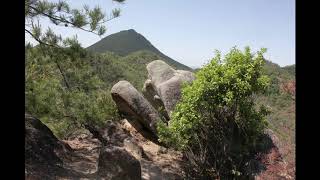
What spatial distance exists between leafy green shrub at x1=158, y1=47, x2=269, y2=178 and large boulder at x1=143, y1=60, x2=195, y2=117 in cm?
262

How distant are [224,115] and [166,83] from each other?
3.46 m

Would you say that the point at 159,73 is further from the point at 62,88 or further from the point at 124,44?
the point at 124,44

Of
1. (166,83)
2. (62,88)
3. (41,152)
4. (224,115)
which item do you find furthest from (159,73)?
(41,152)

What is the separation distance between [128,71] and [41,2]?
74.2ft

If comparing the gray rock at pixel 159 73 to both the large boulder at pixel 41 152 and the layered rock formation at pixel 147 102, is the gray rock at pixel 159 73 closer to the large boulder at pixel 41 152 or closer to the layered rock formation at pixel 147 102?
the layered rock formation at pixel 147 102

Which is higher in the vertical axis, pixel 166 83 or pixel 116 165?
pixel 166 83

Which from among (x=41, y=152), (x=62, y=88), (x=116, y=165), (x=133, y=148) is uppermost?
(x=62, y=88)

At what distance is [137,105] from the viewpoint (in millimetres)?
11070

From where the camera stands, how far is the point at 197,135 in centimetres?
823

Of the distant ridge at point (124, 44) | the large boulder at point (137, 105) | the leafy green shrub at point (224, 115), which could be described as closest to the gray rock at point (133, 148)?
the large boulder at point (137, 105)

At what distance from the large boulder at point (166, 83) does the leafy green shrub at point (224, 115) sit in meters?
2.62

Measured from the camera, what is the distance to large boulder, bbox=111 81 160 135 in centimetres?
1100

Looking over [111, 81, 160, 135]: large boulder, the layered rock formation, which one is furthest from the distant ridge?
[111, 81, 160, 135]: large boulder

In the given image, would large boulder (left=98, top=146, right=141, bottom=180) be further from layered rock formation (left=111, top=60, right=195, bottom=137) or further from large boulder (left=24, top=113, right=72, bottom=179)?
layered rock formation (left=111, top=60, right=195, bottom=137)
